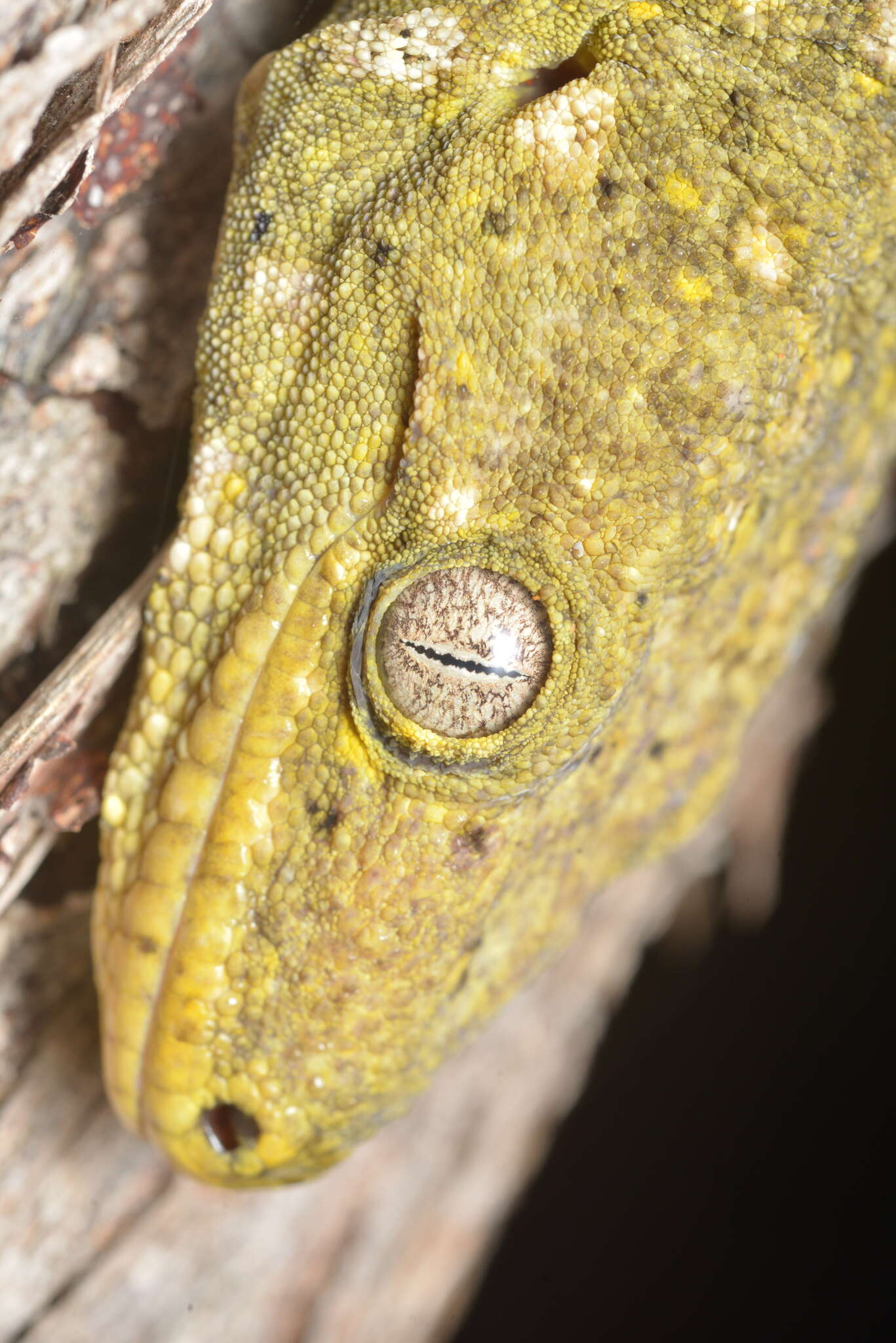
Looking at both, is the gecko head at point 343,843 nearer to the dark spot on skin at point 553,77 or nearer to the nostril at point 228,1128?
the nostril at point 228,1128

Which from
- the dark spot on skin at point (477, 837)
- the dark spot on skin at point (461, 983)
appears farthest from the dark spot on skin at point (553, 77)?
the dark spot on skin at point (461, 983)

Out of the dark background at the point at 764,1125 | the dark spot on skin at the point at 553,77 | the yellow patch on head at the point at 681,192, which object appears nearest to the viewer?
the yellow patch on head at the point at 681,192

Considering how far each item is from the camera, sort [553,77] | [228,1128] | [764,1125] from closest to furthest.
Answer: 1. [553,77]
2. [228,1128]
3. [764,1125]

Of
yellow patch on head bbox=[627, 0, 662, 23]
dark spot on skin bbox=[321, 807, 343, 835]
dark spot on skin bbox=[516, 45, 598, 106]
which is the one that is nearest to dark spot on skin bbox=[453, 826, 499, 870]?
dark spot on skin bbox=[321, 807, 343, 835]

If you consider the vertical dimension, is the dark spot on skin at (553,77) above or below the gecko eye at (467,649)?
above

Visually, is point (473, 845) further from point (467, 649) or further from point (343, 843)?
point (467, 649)

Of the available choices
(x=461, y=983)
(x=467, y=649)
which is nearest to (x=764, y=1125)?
(x=461, y=983)

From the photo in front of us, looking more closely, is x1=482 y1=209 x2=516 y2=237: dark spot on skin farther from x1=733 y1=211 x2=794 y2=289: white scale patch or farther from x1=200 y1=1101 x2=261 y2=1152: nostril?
x1=200 y1=1101 x2=261 y2=1152: nostril
